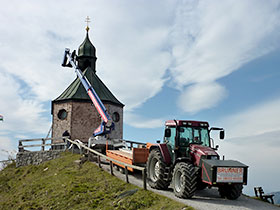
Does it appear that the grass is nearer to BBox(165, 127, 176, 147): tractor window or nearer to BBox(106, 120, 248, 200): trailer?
BBox(106, 120, 248, 200): trailer

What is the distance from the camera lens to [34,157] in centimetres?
2255

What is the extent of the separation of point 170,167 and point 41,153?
48.7ft

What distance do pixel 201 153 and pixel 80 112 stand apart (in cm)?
1934

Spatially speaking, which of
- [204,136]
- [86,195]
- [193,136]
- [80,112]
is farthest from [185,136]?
[80,112]

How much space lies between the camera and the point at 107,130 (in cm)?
2014

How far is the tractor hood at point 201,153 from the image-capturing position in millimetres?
9812

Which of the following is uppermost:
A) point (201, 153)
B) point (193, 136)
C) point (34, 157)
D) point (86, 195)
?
point (193, 136)

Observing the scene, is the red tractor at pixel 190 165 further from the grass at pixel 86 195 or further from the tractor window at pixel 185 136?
the grass at pixel 86 195

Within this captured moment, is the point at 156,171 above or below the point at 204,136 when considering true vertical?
below

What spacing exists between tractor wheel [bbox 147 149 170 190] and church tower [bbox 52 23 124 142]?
16475mm

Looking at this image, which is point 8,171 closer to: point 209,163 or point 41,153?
point 41,153

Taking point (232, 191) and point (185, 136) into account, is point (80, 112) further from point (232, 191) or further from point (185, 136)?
point (232, 191)

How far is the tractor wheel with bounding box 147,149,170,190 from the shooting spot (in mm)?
10734

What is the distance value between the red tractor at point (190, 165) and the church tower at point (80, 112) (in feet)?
53.2
